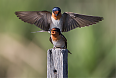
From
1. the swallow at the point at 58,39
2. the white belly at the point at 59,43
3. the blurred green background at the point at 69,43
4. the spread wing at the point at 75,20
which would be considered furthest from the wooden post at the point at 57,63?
the blurred green background at the point at 69,43

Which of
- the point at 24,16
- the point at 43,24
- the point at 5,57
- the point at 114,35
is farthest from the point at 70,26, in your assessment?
the point at 5,57

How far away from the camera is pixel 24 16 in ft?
8.40

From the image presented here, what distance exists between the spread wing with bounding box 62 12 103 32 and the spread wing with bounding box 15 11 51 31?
0.69ft

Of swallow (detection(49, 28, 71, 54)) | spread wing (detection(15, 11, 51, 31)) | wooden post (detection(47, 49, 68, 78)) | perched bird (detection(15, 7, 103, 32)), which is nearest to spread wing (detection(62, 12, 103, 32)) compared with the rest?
perched bird (detection(15, 7, 103, 32))

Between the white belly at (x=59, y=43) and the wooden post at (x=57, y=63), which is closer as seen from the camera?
the wooden post at (x=57, y=63)

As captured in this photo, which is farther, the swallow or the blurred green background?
the blurred green background

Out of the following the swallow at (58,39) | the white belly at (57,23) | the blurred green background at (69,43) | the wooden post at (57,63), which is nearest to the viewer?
the wooden post at (57,63)

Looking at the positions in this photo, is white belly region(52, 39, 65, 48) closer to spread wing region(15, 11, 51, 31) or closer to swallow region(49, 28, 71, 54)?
swallow region(49, 28, 71, 54)

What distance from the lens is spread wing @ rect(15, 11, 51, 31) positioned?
8.36 ft

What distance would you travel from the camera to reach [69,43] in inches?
120

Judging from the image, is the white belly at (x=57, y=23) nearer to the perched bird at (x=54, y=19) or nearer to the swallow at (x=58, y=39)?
the perched bird at (x=54, y=19)

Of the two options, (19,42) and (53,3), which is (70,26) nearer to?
(53,3)

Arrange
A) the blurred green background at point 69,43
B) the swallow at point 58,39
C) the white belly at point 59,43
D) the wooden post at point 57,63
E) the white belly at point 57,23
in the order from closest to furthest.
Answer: the wooden post at point 57,63 < the swallow at point 58,39 < the white belly at point 59,43 < the white belly at point 57,23 < the blurred green background at point 69,43

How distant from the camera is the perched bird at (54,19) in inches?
100
